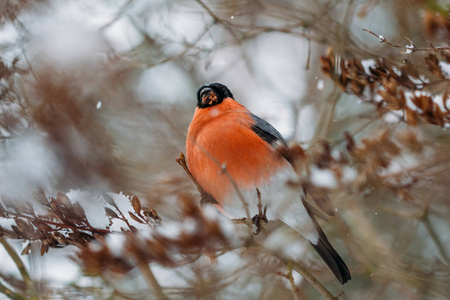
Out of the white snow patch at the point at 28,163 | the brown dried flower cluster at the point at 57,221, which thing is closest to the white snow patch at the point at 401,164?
the brown dried flower cluster at the point at 57,221

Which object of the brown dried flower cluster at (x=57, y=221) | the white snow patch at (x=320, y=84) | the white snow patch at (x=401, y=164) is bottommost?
the white snow patch at (x=401, y=164)

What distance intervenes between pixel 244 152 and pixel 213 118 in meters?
0.36

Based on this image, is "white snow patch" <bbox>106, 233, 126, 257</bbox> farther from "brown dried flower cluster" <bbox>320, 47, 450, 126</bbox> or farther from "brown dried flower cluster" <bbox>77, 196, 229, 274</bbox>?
"brown dried flower cluster" <bbox>320, 47, 450, 126</bbox>

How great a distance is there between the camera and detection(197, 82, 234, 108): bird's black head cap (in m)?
3.26

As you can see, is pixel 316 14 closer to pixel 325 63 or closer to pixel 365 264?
pixel 325 63

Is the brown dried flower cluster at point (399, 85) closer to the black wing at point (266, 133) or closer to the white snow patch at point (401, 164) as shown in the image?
the white snow patch at point (401, 164)

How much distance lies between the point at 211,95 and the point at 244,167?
71 centimetres

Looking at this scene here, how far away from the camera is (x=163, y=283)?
2900mm

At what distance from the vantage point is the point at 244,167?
2.79 metres

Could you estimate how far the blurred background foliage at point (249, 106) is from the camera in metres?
2.22

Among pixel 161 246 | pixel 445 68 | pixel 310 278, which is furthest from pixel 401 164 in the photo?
pixel 161 246

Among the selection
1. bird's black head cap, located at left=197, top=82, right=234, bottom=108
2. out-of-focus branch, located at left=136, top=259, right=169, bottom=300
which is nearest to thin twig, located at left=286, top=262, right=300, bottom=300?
out-of-focus branch, located at left=136, top=259, right=169, bottom=300

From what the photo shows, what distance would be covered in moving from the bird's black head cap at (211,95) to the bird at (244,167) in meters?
0.15

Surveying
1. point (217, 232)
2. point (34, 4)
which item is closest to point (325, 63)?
point (217, 232)
